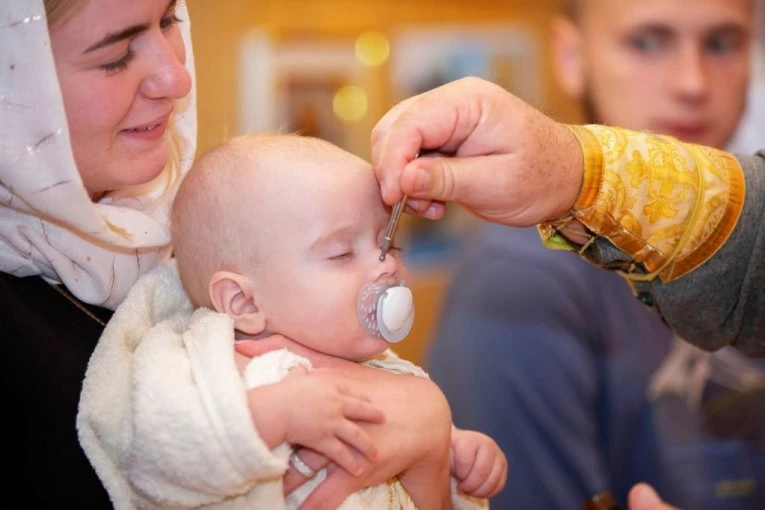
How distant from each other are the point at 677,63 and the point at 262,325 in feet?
4.85

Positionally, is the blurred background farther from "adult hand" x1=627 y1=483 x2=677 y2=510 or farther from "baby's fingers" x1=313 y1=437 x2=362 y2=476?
"baby's fingers" x1=313 y1=437 x2=362 y2=476

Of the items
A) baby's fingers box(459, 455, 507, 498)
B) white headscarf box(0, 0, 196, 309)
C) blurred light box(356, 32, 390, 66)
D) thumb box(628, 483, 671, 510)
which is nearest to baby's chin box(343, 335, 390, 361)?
baby's fingers box(459, 455, 507, 498)

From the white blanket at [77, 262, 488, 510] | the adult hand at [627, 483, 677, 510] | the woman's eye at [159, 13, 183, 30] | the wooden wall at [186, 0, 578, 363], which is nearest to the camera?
the white blanket at [77, 262, 488, 510]

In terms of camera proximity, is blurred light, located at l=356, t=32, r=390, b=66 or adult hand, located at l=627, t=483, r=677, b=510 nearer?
adult hand, located at l=627, t=483, r=677, b=510

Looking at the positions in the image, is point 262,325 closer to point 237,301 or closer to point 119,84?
point 237,301

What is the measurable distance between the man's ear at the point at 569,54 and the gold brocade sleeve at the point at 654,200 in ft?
3.89

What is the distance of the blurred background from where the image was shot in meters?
2.86

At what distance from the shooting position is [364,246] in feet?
3.51

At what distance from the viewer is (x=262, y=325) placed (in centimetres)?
106

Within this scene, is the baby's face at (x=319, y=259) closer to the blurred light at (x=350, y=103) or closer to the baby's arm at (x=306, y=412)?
the baby's arm at (x=306, y=412)

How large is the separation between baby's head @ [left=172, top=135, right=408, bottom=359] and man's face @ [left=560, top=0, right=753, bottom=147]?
1.29m

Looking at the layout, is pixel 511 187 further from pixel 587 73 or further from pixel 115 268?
pixel 587 73

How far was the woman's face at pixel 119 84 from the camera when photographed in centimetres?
97

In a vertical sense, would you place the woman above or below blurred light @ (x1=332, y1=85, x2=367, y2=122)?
above
